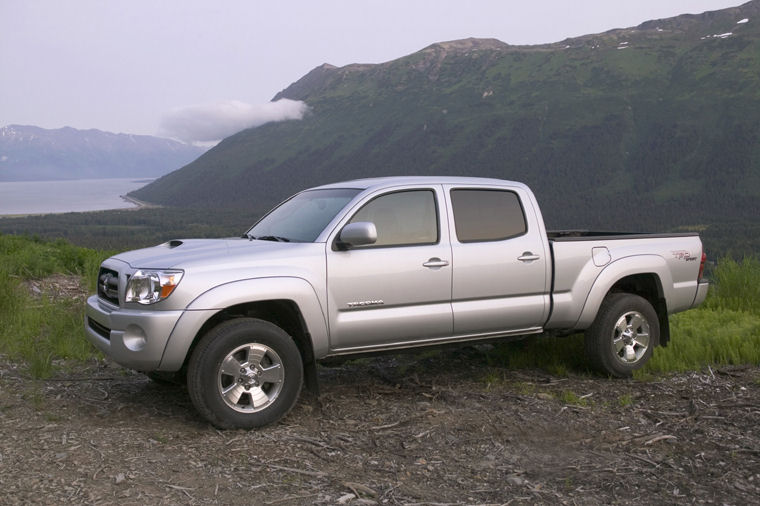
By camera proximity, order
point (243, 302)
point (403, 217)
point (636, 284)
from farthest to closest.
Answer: point (636, 284) → point (403, 217) → point (243, 302)

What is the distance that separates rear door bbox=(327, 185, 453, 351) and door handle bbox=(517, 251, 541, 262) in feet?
2.20

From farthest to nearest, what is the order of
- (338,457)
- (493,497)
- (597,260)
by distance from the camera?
(597,260)
(338,457)
(493,497)

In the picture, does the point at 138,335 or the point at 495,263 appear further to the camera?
the point at 495,263

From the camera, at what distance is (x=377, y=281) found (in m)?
5.20

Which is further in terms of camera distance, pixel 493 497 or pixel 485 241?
pixel 485 241

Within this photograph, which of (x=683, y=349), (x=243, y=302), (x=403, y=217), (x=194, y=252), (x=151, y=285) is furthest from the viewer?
(x=683, y=349)

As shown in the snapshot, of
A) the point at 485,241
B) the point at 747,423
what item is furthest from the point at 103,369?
the point at 747,423

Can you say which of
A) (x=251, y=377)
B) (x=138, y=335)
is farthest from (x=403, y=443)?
(x=138, y=335)

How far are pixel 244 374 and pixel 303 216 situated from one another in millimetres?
1426

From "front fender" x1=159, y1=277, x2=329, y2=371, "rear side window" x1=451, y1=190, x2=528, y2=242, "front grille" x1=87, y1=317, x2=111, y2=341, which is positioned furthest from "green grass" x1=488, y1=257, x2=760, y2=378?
"front grille" x1=87, y1=317, x2=111, y2=341

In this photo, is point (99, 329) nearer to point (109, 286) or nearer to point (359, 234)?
point (109, 286)

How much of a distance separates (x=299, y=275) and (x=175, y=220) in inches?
5665

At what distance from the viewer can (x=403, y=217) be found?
554cm

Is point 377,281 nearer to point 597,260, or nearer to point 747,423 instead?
point 597,260
